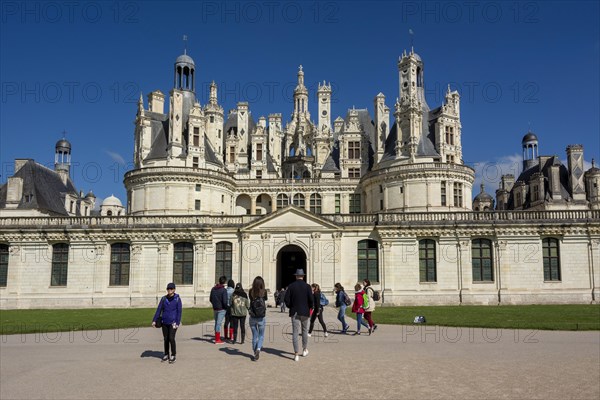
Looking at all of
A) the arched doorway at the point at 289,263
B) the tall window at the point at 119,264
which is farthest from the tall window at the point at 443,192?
the tall window at the point at 119,264

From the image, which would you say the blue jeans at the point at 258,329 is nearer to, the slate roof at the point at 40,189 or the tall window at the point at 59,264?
the tall window at the point at 59,264

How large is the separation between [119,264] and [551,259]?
34201 millimetres

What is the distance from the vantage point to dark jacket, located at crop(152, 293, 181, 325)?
13188 mm

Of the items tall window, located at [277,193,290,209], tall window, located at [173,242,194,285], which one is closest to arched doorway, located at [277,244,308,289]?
tall window, located at [173,242,194,285]

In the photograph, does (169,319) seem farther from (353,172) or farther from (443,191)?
(353,172)

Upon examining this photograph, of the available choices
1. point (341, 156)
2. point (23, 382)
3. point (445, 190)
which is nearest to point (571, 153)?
point (445, 190)

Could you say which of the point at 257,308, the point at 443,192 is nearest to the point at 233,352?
the point at 257,308

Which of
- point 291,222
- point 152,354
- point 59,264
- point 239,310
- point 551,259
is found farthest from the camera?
point 59,264

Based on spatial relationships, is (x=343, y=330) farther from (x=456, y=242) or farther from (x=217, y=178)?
(x=217, y=178)

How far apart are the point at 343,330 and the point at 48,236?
30923 millimetres

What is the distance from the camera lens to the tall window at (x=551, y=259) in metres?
39.2

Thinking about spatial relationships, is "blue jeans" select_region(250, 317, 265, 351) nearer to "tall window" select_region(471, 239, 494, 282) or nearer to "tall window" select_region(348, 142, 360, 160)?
"tall window" select_region(471, 239, 494, 282)

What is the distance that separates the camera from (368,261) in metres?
40.3

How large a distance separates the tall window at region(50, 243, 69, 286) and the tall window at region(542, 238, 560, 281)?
37.9m
